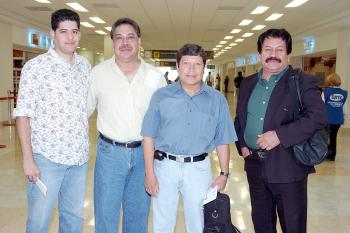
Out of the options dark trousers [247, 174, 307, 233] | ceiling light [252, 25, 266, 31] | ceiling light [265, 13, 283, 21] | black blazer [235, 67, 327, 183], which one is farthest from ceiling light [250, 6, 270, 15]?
dark trousers [247, 174, 307, 233]

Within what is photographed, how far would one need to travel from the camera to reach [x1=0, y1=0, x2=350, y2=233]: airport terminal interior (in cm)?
403

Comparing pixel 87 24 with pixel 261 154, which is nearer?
pixel 261 154

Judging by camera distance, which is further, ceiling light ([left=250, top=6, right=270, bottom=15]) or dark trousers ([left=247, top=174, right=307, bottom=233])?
ceiling light ([left=250, top=6, right=270, bottom=15])

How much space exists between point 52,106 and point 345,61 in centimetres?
1150

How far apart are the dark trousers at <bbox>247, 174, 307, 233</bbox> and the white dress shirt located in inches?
36.0

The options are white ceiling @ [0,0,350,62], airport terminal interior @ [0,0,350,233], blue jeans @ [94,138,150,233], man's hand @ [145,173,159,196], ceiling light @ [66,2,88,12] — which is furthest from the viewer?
ceiling light @ [66,2,88,12]

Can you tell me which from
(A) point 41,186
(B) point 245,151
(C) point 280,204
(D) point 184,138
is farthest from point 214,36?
(A) point 41,186

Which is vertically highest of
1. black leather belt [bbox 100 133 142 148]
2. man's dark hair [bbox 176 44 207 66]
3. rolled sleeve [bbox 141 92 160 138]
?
man's dark hair [bbox 176 44 207 66]

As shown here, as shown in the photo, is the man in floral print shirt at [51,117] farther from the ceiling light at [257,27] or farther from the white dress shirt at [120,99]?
the ceiling light at [257,27]

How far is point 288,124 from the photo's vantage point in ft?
7.47

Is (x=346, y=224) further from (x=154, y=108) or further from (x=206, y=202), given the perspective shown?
(x=154, y=108)

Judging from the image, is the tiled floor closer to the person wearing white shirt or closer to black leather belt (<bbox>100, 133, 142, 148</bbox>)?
the person wearing white shirt

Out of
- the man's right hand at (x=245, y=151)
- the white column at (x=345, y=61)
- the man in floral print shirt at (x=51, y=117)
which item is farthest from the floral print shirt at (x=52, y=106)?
the white column at (x=345, y=61)

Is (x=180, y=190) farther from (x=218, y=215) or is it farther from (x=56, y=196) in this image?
(x=56, y=196)
